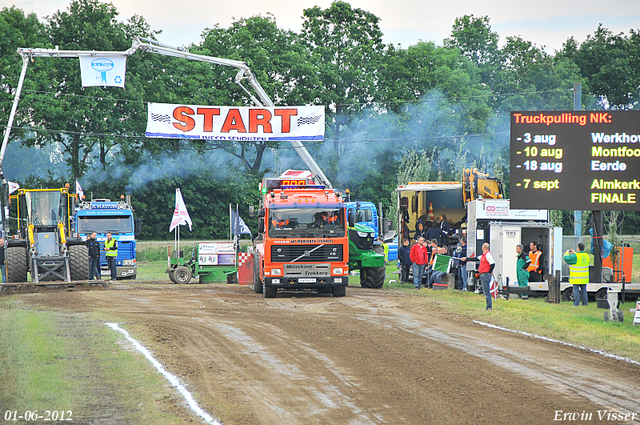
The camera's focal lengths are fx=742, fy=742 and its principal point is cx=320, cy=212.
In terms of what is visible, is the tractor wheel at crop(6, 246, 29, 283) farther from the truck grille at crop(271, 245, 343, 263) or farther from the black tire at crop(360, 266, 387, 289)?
the black tire at crop(360, 266, 387, 289)

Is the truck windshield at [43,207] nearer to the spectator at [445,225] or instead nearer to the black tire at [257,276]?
the black tire at [257,276]

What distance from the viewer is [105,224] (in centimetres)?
3184

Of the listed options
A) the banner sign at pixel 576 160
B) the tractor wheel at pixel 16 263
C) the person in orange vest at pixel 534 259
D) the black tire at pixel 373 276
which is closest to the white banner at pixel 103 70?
the tractor wheel at pixel 16 263

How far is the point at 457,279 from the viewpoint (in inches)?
990

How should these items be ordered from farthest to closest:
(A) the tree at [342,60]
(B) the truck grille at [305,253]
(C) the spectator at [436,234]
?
(A) the tree at [342,60], (C) the spectator at [436,234], (B) the truck grille at [305,253]

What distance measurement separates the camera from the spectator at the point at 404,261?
27.0 m

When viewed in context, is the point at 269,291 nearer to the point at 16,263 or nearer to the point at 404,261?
the point at 404,261

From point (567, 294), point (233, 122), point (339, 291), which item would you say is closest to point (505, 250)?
point (567, 294)

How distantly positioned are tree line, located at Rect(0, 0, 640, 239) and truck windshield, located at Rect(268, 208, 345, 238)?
92.8 feet

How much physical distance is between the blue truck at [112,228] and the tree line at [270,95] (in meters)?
18.9

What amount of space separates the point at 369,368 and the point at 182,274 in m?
18.5

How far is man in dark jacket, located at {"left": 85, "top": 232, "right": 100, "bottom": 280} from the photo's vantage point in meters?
27.5

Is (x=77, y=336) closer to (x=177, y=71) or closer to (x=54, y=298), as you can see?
(x=54, y=298)

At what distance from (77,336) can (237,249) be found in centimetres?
1350
